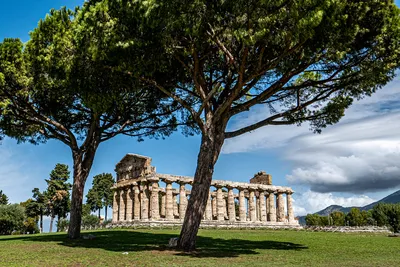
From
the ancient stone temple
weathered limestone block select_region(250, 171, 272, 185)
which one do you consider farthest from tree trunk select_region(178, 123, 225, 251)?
weathered limestone block select_region(250, 171, 272, 185)

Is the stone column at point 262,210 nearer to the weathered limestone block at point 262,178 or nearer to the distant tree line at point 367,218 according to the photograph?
the weathered limestone block at point 262,178

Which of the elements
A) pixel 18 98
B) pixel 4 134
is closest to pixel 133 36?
pixel 18 98

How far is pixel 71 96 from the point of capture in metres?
20.7

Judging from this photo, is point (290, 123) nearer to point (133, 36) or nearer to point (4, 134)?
point (133, 36)

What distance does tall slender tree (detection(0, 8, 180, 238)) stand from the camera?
16.2 metres

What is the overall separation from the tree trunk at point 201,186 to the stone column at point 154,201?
85.2 feet

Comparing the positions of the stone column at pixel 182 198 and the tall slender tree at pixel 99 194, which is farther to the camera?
the tall slender tree at pixel 99 194

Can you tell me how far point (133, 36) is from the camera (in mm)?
14211

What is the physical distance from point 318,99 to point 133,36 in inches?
357

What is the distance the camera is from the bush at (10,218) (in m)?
49.8

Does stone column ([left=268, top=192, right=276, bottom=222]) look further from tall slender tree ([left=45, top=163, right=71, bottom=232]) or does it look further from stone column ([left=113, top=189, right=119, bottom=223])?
tall slender tree ([left=45, top=163, right=71, bottom=232])

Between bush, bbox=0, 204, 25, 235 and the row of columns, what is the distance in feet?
48.0

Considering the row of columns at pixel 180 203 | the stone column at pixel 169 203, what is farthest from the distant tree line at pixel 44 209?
the stone column at pixel 169 203

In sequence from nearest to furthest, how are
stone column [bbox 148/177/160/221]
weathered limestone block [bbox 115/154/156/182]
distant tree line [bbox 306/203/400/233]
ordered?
stone column [bbox 148/177/160/221]
weathered limestone block [bbox 115/154/156/182]
distant tree line [bbox 306/203/400/233]
